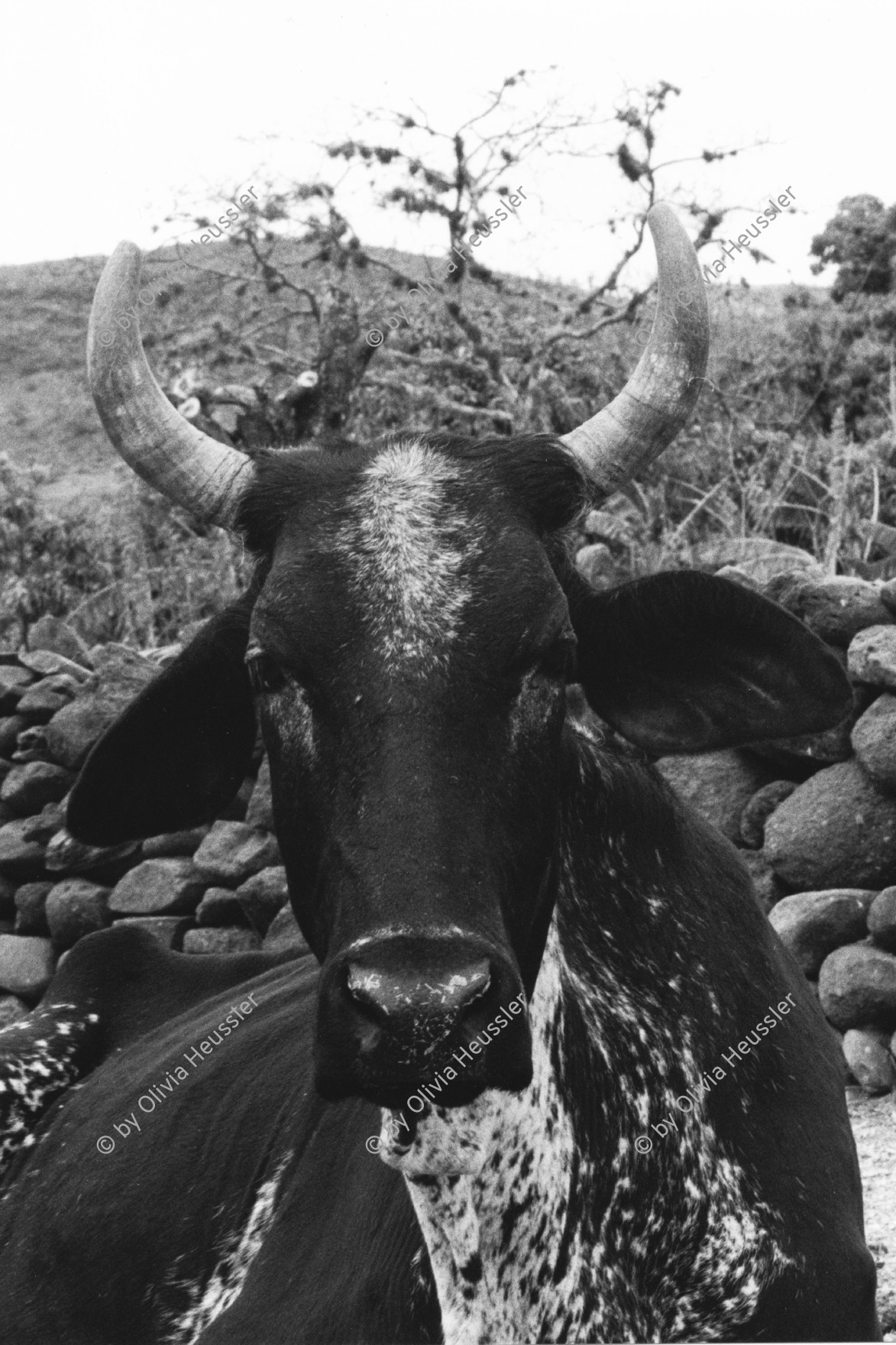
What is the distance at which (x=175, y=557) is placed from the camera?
13625 mm

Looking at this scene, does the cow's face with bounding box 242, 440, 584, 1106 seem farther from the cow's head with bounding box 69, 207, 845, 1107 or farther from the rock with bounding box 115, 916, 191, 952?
the rock with bounding box 115, 916, 191, 952

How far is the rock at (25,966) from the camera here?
874 cm

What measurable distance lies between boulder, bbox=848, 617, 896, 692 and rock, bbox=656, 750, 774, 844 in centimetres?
72

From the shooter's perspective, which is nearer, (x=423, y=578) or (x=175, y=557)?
(x=423, y=578)

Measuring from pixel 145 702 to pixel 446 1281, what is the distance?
1365 mm

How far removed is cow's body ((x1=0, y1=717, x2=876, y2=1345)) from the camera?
279 centimetres

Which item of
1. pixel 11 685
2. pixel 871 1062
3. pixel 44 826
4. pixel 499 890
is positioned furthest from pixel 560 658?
pixel 11 685

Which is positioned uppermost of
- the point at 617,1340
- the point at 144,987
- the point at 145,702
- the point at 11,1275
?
the point at 145,702

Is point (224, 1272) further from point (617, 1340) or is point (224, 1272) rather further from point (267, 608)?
point (267, 608)

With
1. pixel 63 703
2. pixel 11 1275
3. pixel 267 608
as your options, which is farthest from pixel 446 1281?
pixel 63 703

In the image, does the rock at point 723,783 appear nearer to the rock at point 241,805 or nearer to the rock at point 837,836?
the rock at point 837,836

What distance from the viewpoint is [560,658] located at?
270 centimetres

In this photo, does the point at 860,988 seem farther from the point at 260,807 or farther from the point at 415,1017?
the point at 415,1017

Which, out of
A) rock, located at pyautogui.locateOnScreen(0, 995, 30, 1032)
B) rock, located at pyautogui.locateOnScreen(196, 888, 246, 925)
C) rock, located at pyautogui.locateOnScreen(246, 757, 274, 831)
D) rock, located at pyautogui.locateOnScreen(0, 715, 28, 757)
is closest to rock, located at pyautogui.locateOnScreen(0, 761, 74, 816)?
rock, located at pyautogui.locateOnScreen(0, 715, 28, 757)
